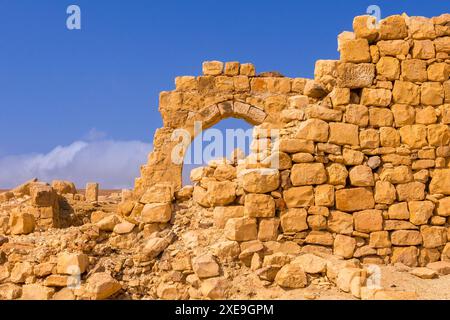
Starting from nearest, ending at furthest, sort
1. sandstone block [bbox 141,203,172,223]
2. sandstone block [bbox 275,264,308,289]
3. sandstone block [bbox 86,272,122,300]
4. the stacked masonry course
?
1. sandstone block [bbox 86,272,122,300]
2. sandstone block [bbox 275,264,308,289]
3. the stacked masonry course
4. sandstone block [bbox 141,203,172,223]

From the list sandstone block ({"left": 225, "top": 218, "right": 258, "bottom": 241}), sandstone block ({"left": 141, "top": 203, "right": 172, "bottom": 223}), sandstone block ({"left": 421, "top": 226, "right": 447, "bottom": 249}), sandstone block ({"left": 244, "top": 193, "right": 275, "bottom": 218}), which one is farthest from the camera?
sandstone block ({"left": 421, "top": 226, "right": 447, "bottom": 249})

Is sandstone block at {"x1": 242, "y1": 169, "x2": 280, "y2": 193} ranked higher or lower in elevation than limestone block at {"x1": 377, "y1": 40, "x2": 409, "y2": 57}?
lower

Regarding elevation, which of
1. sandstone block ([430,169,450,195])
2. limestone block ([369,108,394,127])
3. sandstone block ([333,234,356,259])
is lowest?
sandstone block ([333,234,356,259])

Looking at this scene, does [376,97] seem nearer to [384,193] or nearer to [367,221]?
[384,193]

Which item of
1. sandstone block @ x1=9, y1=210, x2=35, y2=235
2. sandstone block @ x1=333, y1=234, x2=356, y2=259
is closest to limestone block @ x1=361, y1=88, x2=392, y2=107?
sandstone block @ x1=333, y1=234, x2=356, y2=259

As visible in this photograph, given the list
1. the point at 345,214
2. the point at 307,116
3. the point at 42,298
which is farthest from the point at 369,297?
the point at 42,298

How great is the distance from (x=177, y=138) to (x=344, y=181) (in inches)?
252

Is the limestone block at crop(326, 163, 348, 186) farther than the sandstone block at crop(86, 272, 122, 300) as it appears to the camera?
Yes

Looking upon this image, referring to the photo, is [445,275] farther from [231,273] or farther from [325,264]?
[231,273]

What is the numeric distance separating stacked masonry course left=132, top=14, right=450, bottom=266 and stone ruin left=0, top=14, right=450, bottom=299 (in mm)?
12

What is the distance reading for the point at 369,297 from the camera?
16.1ft

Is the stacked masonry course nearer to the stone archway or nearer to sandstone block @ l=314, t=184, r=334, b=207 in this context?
sandstone block @ l=314, t=184, r=334, b=207

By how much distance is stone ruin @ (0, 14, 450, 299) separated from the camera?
582 cm
